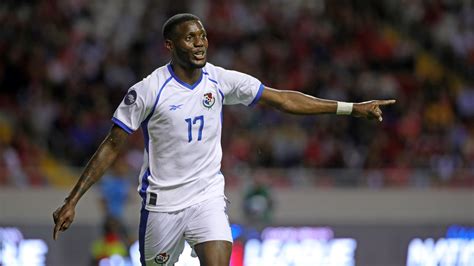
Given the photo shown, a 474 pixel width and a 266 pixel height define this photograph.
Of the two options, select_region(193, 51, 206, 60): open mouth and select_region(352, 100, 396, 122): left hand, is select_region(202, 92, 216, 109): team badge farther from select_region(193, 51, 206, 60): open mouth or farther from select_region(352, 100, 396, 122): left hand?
select_region(352, 100, 396, 122): left hand

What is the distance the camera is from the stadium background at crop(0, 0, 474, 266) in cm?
1573

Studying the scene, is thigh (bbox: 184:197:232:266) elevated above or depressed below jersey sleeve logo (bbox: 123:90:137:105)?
below

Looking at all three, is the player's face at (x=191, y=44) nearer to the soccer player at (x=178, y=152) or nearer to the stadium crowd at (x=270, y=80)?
the soccer player at (x=178, y=152)

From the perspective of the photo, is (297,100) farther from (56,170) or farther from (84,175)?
(56,170)

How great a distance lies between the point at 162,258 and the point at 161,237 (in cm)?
17

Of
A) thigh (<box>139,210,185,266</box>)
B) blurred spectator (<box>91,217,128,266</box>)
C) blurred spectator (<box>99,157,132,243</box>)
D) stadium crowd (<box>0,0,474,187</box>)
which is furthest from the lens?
stadium crowd (<box>0,0,474,187</box>)

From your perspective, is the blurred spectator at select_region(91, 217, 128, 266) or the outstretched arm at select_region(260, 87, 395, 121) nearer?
the outstretched arm at select_region(260, 87, 395, 121)

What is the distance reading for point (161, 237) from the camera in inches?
305

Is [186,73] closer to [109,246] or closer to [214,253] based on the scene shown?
[214,253]

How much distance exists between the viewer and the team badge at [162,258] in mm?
7816

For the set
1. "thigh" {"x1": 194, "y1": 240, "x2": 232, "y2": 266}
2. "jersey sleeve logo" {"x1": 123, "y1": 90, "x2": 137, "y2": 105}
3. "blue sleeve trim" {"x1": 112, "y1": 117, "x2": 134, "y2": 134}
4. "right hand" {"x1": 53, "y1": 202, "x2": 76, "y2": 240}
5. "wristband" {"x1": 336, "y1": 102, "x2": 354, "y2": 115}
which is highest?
"wristband" {"x1": 336, "y1": 102, "x2": 354, "y2": 115}

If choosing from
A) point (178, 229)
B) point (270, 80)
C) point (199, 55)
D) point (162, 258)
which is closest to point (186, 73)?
point (199, 55)

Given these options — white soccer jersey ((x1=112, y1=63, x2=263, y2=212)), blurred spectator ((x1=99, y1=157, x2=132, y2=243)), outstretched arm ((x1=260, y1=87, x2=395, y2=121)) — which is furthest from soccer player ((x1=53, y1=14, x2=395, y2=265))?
blurred spectator ((x1=99, y1=157, x2=132, y2=243))

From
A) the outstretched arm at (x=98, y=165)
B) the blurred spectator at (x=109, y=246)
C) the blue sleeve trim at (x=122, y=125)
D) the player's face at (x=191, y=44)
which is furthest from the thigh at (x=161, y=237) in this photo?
the blurred spectator at (x=109, y=246)
